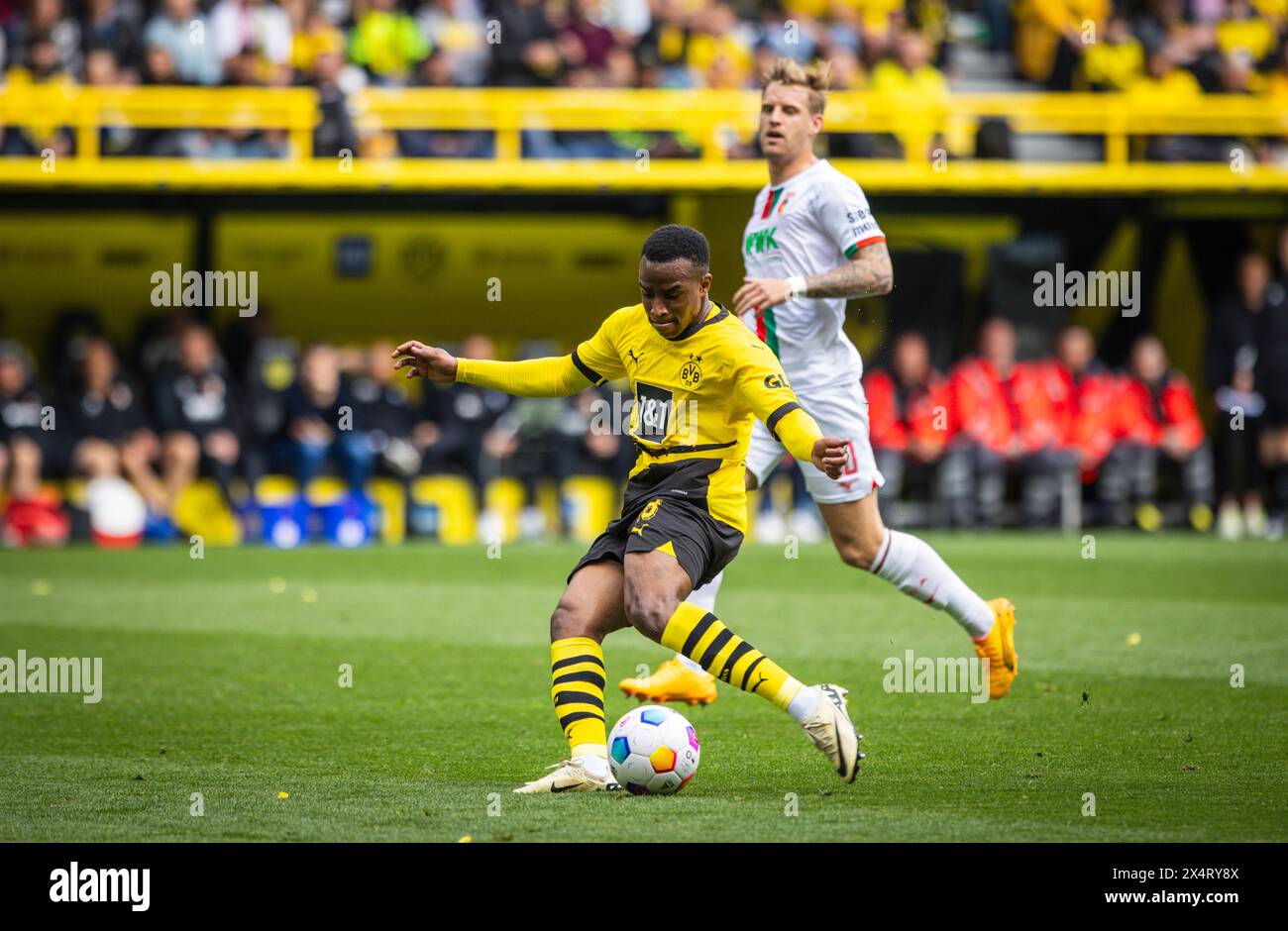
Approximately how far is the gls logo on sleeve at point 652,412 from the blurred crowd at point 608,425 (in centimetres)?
1007

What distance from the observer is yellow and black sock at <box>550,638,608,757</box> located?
6082 millimetres

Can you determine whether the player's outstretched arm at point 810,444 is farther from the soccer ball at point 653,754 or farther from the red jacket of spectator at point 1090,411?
the red jacket of spectator at point 1090,411

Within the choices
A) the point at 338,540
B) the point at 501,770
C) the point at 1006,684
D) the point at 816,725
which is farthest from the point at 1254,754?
the point at 338,540

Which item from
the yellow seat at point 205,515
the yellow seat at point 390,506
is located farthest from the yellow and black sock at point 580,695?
the yellow seat at point 390,506

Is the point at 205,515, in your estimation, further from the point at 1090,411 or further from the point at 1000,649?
the point at 1000,649

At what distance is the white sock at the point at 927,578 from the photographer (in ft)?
24.8

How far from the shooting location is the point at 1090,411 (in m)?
18.0

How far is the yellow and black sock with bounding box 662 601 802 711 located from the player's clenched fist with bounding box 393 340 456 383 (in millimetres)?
1246

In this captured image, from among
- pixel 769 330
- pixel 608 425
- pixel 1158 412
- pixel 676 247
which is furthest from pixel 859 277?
pixel 1158 412

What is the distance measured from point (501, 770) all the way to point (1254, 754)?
258 centimetres

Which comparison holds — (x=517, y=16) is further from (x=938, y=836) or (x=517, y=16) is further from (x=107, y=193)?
(x=938, y=836)

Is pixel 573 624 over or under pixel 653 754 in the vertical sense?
over

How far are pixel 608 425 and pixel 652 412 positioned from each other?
35.6ft

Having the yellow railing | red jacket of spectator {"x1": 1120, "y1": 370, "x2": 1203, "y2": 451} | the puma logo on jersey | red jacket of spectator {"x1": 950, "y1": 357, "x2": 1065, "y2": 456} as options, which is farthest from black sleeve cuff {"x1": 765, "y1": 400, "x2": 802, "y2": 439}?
red jacket of spectator {"x1": 1120, "y1": 370, "x2": 1203, "y2": 451}
